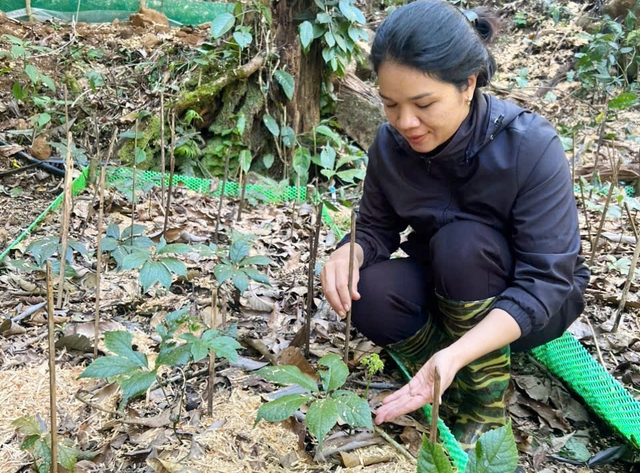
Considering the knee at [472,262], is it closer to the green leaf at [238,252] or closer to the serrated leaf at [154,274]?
the green leaf at [238,252]

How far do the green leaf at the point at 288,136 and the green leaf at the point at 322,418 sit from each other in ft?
7.92

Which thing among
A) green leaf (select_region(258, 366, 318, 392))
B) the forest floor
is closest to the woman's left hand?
green leaf (select_region(258, 366, 318, 392))

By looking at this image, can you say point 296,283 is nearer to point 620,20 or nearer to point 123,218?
point 123,218

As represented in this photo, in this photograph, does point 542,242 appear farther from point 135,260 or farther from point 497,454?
point 135,260

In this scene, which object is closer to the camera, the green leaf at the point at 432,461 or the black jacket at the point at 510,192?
the green leaf at the point at 432,461

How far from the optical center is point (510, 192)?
1.49 meters

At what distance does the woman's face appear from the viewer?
1.36 metres

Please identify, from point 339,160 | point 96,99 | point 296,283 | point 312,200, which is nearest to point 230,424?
point 296,283

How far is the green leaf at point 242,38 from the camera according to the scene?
3312mm

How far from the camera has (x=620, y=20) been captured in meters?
6.57

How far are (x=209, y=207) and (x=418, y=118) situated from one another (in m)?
1.84

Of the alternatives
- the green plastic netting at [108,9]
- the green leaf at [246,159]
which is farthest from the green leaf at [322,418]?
the green plastic netting at [108,9]

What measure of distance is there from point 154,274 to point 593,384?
4.19 ft

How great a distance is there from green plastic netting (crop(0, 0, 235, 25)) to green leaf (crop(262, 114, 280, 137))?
5.96 ft
